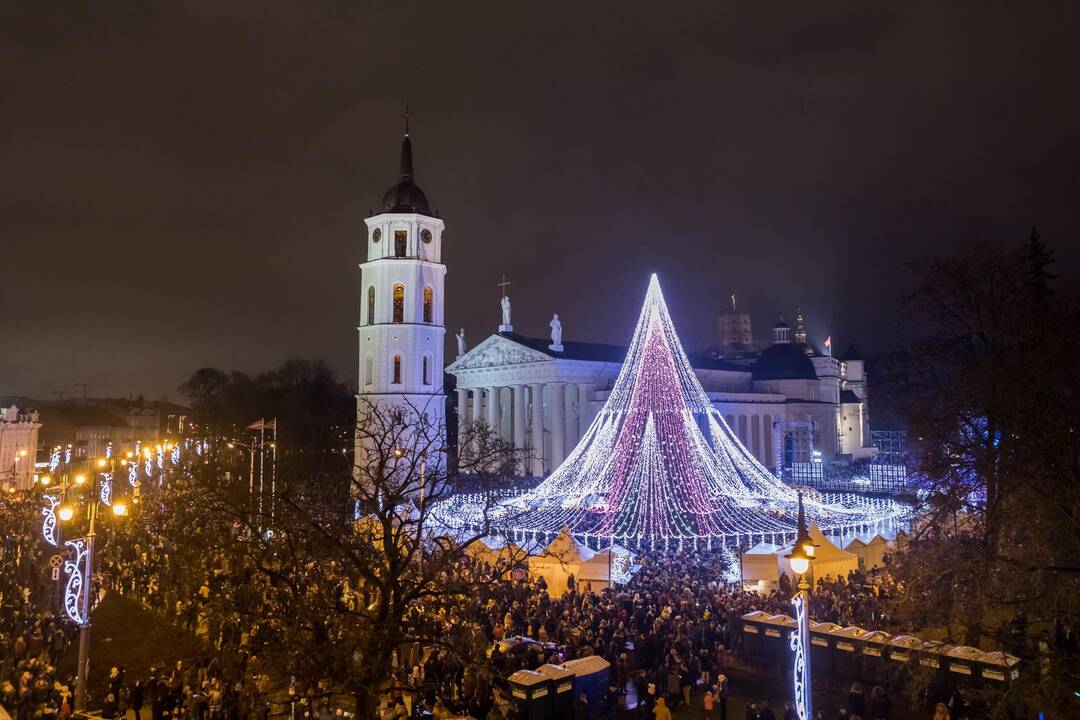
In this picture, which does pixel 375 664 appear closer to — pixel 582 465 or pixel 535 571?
pixel 535 571

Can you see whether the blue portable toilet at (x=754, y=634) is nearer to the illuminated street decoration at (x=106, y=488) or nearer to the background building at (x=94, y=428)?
the illuminated street decoration at (x=106, y=488)

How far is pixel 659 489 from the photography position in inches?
1059

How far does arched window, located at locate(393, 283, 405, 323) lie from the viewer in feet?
176

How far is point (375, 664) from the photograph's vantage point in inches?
434

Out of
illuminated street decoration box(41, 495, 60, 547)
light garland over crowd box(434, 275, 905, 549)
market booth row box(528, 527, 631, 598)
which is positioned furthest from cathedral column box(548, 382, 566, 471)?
illuminated street decoration box(41, 495, 60, 547)

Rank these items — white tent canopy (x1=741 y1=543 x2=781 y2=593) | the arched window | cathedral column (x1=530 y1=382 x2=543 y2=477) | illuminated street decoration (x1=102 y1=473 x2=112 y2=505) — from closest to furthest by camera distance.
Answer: white tent canopy (x1=741 y1=543 x2=781 y2=593)
illuminated street decoration (x1=102 y1=473 x2=112 y2=505)
the arched window
cathedral column (x1=530 y1=382 x2=543 y2=477)

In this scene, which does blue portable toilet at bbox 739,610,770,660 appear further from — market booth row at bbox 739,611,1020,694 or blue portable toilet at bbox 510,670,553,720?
blue portable toilet at bbox 510,670,553,720

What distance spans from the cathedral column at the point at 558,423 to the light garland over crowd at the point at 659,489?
28.6 metres

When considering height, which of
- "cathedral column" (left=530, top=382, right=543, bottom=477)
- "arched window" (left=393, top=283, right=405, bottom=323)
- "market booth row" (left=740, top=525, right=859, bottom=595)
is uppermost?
"arched window" (left=393, top=283, right=405, bottom=323)

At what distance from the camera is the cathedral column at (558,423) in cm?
5958

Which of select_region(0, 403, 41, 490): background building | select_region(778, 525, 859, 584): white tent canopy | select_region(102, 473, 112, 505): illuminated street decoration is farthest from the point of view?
select_region(0, 403, 41, 490): background building

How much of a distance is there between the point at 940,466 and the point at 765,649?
528 cm

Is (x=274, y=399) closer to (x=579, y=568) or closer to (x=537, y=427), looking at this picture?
(x=537, y=427)

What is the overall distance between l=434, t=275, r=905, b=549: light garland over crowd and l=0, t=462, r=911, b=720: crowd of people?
5.82 feet
